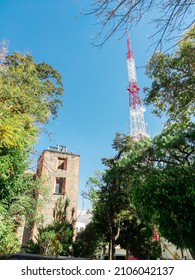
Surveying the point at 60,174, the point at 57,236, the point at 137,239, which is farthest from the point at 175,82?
the point at 60,174

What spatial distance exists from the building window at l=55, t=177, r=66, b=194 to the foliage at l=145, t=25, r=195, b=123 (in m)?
17.7

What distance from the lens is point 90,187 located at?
69.4ft

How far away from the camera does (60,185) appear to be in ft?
90.5

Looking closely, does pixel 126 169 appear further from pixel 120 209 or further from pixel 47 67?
pixel 47 67

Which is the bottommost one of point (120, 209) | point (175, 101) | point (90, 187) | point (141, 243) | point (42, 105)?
point (141, 243)

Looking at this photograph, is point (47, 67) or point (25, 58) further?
point (47, 67)

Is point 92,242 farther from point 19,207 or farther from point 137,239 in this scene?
point 19,207

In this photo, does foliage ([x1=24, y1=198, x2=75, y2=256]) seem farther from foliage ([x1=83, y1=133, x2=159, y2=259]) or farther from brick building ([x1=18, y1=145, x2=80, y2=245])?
brick building ([x1=18, y1=145, x2=80, y2=245])

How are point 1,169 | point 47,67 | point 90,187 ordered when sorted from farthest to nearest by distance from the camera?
point 90,187 → point 47,67 → point 1,169

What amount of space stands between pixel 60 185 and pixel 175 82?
19877 millimetres

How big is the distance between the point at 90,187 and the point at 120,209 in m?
3.38

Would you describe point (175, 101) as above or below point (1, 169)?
above

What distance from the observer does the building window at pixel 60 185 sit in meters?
27.2
